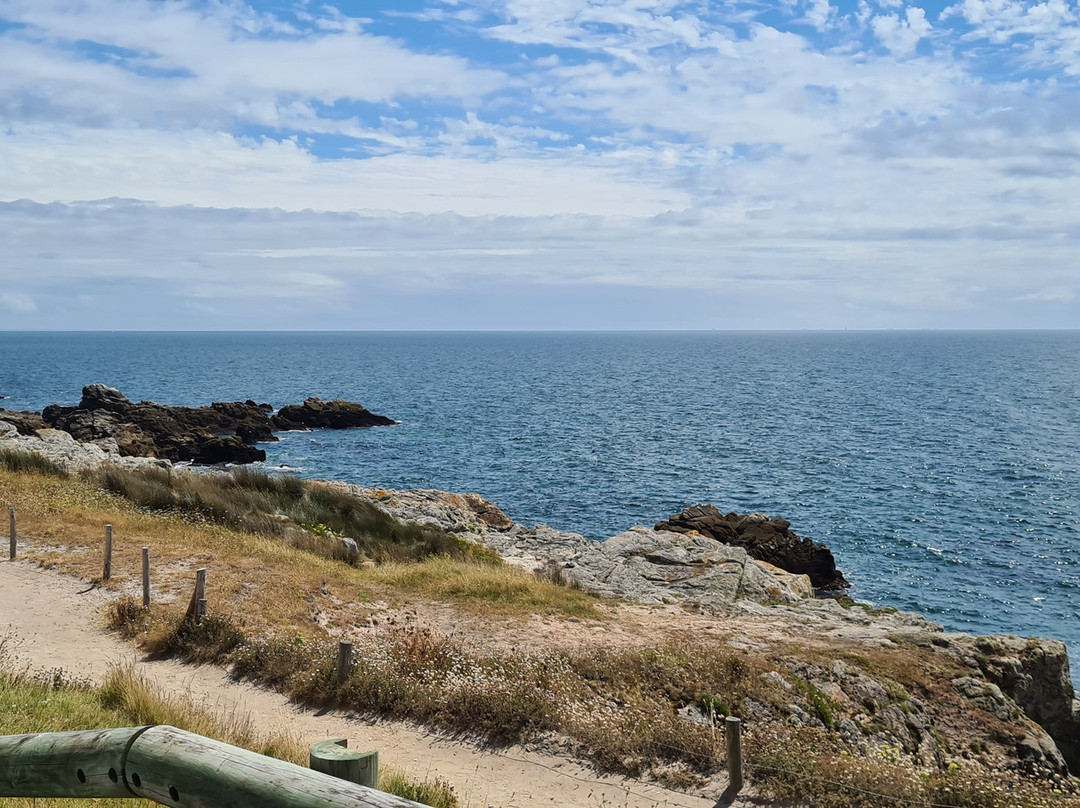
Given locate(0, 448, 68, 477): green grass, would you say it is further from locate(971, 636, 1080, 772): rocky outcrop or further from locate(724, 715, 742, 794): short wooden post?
A: locate(971, 636, 1080, 772): rocky outcrop

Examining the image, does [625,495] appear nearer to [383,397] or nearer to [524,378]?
[383,397]

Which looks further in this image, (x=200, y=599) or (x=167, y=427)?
(x=167, y=427)

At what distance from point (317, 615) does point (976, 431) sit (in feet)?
208

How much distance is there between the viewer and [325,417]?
232 feet

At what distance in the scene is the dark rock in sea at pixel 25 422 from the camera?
4906cm

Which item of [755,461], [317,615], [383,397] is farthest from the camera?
[383,397]

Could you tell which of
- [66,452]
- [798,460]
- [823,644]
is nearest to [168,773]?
[823,644]

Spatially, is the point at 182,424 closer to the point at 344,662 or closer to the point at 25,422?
the point at 25,422

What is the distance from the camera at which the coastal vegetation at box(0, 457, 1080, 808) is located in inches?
433

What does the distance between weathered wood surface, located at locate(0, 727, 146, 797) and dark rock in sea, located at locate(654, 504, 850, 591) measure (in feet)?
97.1

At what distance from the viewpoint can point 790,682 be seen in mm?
14031

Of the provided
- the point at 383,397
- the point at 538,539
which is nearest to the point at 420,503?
the point at 538,539

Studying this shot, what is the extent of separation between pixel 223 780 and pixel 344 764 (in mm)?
465

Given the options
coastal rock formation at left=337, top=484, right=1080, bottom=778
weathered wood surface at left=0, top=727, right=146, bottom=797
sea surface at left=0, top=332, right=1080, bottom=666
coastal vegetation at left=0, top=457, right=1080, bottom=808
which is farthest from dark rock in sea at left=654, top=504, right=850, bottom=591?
weathered wood surface at left=0, top=727, right=146, bottom=797
